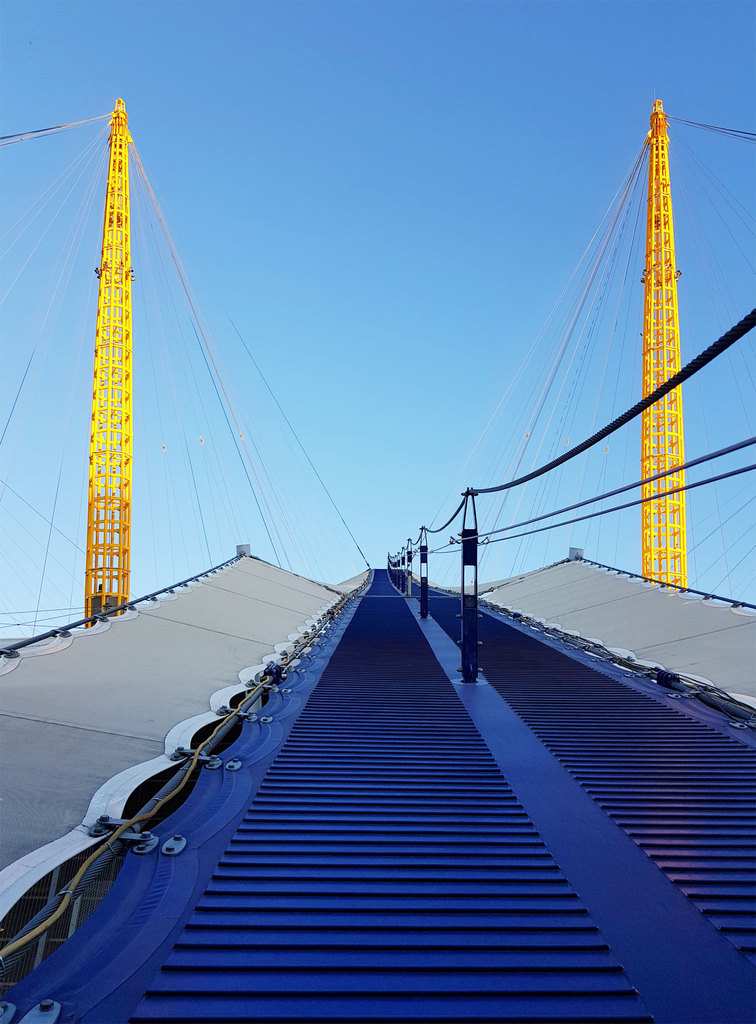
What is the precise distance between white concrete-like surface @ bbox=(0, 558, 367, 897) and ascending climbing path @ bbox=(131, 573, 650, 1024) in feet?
2.67

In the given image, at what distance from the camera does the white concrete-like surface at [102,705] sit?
2.97 meters

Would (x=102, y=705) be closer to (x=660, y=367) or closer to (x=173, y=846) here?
(x=173, y=846)

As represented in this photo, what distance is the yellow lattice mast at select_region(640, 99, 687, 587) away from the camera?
23344mm

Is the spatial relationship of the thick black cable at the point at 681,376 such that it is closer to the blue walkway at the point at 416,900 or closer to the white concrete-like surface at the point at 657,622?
the blue walkway at the point at 416,900

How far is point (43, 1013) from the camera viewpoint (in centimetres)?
184

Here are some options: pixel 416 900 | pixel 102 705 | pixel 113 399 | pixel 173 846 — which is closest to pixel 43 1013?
pixel 173 846

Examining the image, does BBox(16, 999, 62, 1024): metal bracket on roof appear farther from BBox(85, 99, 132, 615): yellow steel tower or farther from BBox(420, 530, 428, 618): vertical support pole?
BBox(85, 99, 132, 615): yellow steel tower

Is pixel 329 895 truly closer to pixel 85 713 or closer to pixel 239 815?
pixel 239 815

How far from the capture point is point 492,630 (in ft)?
33.2

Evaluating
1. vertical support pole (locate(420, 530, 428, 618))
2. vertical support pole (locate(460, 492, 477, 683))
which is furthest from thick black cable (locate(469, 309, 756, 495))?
vertical support pole (locate(420, 530, 428, 618))

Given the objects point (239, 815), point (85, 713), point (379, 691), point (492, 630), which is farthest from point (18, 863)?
point (492, 630)

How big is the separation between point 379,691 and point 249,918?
141 inches

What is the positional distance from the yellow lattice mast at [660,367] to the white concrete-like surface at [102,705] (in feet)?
63.1

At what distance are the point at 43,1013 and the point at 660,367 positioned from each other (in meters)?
26.8
